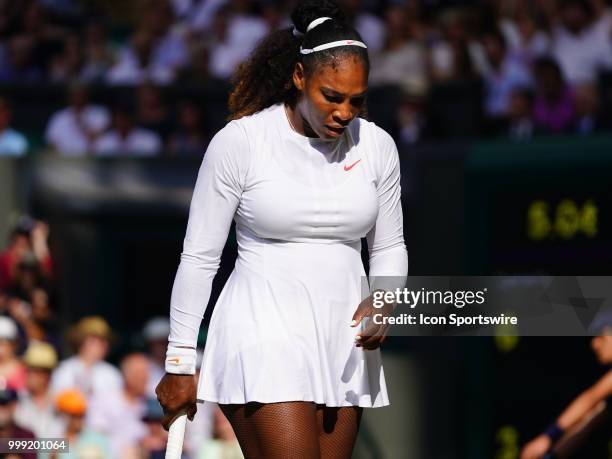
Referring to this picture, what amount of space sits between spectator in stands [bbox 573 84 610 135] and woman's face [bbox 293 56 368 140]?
3918 millimetres

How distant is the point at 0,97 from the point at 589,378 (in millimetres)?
4819

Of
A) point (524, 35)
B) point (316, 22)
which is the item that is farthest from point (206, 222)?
point (524, 35)

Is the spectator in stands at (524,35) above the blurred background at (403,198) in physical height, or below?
above

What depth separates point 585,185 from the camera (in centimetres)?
681

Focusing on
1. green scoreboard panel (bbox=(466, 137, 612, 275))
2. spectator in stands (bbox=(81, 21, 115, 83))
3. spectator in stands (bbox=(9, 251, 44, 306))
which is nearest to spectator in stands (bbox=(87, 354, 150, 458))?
spectator in stands (bbox=(9, 251, 44, 306))

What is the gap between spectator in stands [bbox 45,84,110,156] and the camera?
9.56 metres

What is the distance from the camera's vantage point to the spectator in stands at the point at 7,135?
9.46 m

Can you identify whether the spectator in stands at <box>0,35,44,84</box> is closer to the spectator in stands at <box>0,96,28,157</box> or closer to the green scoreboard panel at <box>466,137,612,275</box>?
the spectator in stands at <box>0,96,28,157</box>

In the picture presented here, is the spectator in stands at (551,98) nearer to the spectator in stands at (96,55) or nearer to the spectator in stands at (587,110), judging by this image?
the spectator in stands at (587,110)

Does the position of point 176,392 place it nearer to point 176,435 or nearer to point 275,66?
point 176,435

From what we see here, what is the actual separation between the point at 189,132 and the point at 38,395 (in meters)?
2.16

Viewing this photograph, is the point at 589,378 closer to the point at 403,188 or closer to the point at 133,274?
the point at 403,188

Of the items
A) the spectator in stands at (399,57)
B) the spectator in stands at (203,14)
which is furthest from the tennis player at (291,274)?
the spectator in stands at (203,14)

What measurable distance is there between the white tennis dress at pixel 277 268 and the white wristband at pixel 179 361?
0.02m
